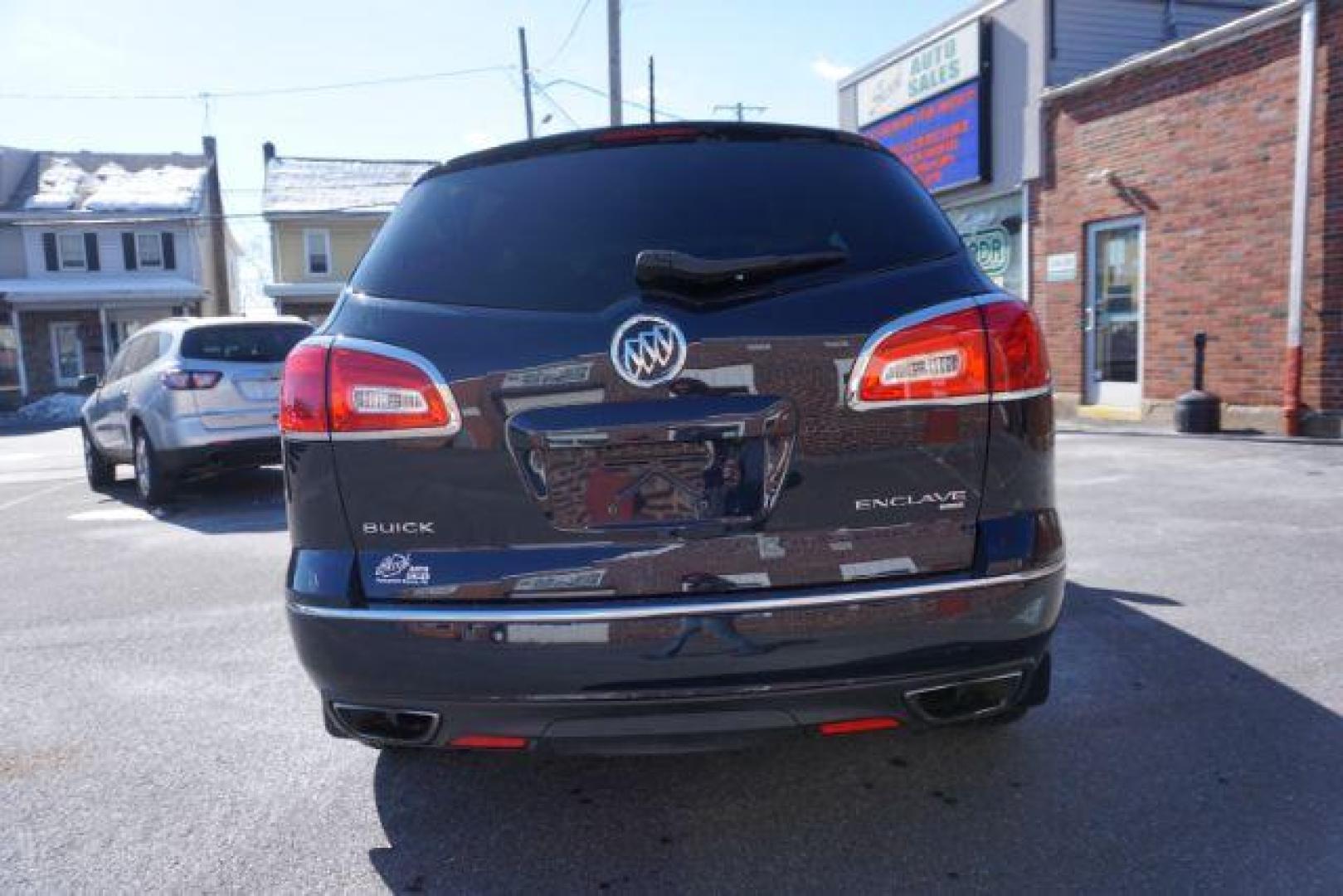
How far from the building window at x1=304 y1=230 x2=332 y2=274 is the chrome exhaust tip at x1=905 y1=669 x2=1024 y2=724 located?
36.3 metres

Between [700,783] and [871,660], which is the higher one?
[871,660]

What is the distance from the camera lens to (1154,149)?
11727mm

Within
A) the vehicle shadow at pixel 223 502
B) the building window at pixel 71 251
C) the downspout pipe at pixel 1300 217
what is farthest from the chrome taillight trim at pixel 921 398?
the building window at pixel 71 251

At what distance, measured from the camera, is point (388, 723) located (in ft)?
7.35

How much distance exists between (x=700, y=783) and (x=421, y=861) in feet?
2.60

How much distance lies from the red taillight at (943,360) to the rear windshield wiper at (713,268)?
253 mm

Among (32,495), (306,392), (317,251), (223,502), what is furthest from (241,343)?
(317,251)

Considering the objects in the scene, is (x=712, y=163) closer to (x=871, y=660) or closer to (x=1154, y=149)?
(x=871, y=660)

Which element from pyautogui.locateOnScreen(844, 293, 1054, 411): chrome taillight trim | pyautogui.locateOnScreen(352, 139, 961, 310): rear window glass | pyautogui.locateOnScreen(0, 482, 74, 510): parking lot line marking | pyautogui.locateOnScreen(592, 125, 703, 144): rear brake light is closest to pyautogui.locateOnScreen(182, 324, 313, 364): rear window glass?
pyautogui.locateOnScreen(0, 482, 74, 510): parking lot line marking

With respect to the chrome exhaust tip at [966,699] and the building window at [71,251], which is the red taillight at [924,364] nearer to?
the chrome exhaust tip at [966,699]

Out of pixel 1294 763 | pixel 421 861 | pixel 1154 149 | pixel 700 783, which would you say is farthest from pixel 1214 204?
pixel 421 861

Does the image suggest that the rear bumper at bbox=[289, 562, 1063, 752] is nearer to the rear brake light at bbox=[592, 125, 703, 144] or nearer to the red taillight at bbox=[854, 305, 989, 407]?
the red taillight at bbox=[854, 305, 989, 407]

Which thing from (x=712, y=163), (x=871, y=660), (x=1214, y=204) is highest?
(x=1214, y=204)

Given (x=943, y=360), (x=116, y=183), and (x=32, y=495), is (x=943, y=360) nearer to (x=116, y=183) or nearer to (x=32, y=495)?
(x=32, y=495)
